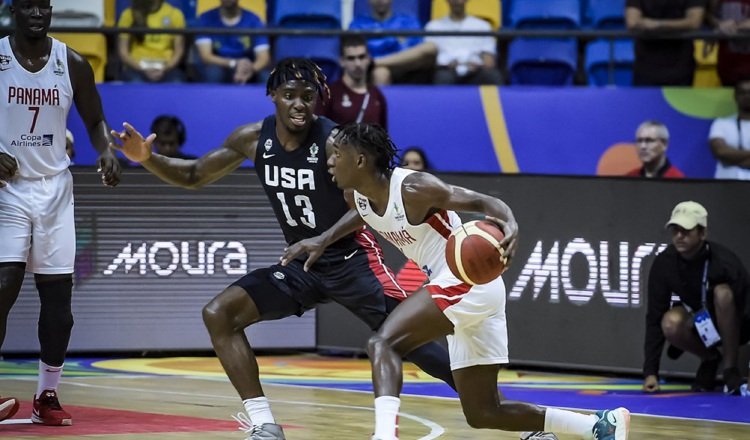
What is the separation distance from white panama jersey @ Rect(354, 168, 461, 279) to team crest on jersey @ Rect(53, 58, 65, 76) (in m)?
2.14

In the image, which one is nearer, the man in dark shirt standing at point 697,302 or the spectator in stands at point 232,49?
the man in dark shirt standing at point 697,302

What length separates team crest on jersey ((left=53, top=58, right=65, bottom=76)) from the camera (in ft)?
25.3

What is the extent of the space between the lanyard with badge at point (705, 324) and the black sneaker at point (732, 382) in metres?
0.27

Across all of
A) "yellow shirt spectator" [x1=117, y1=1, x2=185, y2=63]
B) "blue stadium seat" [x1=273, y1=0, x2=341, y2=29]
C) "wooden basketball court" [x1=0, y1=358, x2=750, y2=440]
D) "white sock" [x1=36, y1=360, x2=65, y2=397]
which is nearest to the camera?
"wooden basketball court" [x1=0, y1=358, x2=750, y2=440]

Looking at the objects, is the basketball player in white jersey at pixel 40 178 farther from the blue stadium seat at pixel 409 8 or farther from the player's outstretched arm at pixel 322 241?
the blue stadium seat at pixel 409 8

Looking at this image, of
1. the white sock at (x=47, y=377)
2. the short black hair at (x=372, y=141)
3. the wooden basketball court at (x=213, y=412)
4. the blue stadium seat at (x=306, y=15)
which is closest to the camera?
the short black hair at (x=372, y=141)

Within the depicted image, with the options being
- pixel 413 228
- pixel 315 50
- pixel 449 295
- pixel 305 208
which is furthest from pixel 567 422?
pixel 315 50

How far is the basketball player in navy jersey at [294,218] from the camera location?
A: 23.1 feet

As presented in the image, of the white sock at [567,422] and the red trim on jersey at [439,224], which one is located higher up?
the red trim on jersey at [439,224]

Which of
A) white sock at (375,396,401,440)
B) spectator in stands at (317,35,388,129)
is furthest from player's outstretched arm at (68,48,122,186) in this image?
spectator in stands at (317,35,388,129)

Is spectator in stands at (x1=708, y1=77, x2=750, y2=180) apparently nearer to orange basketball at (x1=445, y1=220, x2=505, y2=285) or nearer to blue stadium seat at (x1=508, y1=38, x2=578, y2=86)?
blue stadium seat at (x1=508, y1=38, x2=578, y2=86)

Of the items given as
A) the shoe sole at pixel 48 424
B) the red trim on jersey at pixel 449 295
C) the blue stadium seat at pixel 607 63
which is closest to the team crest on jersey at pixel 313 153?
the red trim on jersey at pixel 449 295

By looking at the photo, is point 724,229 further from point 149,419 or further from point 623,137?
point 149,419

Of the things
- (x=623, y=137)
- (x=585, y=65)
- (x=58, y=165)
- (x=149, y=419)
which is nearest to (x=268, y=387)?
(x=149, y=419)
